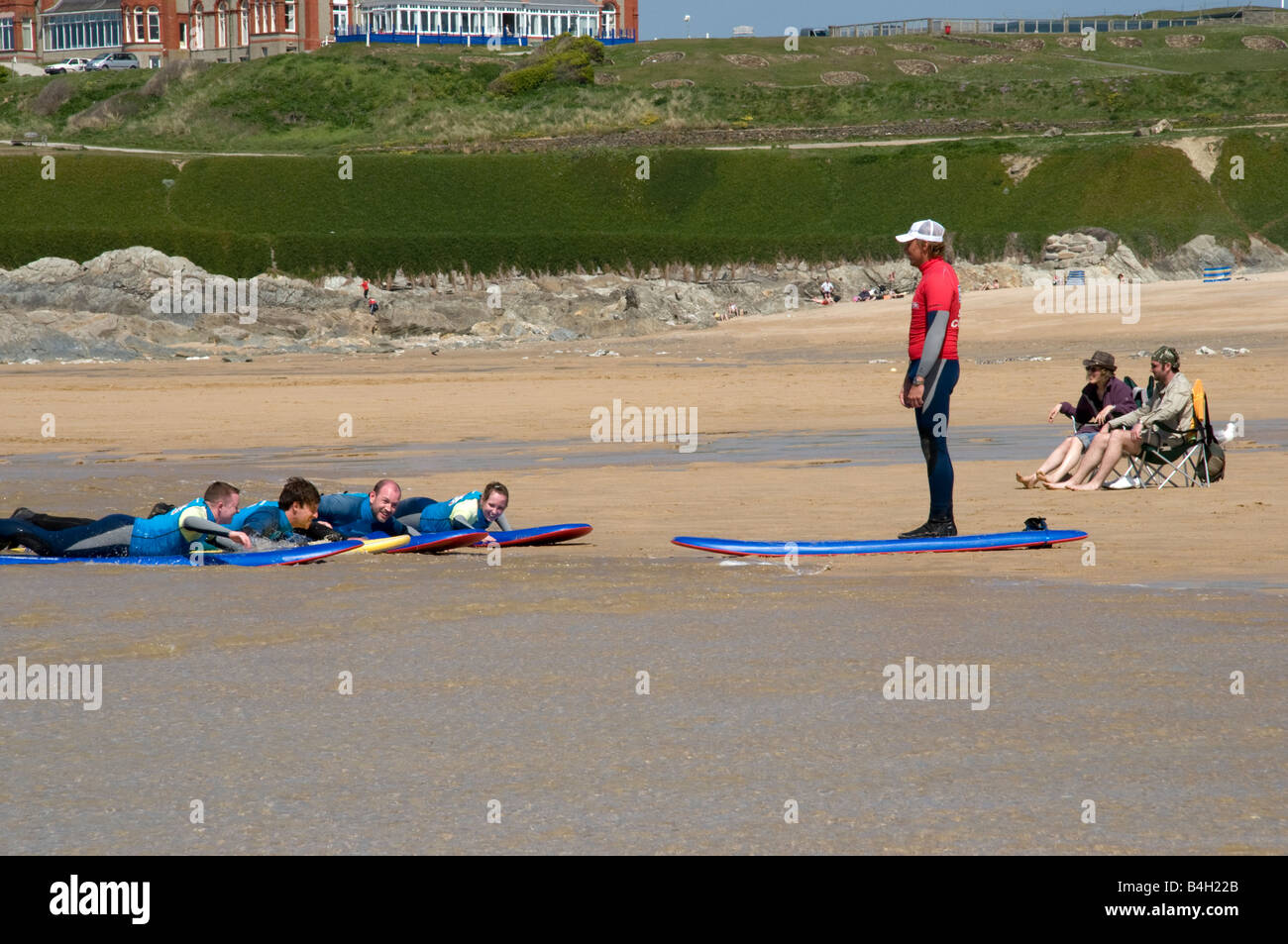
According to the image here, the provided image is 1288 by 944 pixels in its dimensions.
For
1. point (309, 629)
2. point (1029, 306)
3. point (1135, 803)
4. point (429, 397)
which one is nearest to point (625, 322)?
point (1029, 306)

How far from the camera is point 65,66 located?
351 feet

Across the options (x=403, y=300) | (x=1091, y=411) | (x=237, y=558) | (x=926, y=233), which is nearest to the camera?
(x=237, y=558)

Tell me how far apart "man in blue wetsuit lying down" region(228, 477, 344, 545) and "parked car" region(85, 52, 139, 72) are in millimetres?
99741

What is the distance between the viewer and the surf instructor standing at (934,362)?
10766 mm

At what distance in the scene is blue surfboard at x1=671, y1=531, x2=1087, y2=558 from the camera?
1055 centimetres

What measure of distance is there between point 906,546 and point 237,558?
450 cm

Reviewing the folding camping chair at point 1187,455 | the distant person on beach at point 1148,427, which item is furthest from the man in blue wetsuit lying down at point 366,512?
the folding camping chair at point 1187,455

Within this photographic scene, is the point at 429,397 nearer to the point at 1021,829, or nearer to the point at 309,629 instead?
the point at 309,629

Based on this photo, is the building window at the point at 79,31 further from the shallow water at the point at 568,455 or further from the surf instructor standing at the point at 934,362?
the surf instructor standing at the point at 934,362

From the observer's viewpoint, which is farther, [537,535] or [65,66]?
[65,66]

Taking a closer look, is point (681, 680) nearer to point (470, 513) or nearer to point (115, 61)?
point (470, 513)

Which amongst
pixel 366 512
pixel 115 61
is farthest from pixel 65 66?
pixel 366 512

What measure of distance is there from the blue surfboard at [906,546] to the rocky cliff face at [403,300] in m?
30.2

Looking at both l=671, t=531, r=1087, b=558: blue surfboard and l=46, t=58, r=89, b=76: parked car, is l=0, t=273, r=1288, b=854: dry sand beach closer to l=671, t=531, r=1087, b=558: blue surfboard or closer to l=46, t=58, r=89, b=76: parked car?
l=671, t=531, r=1087, b=558: blue surfboard
